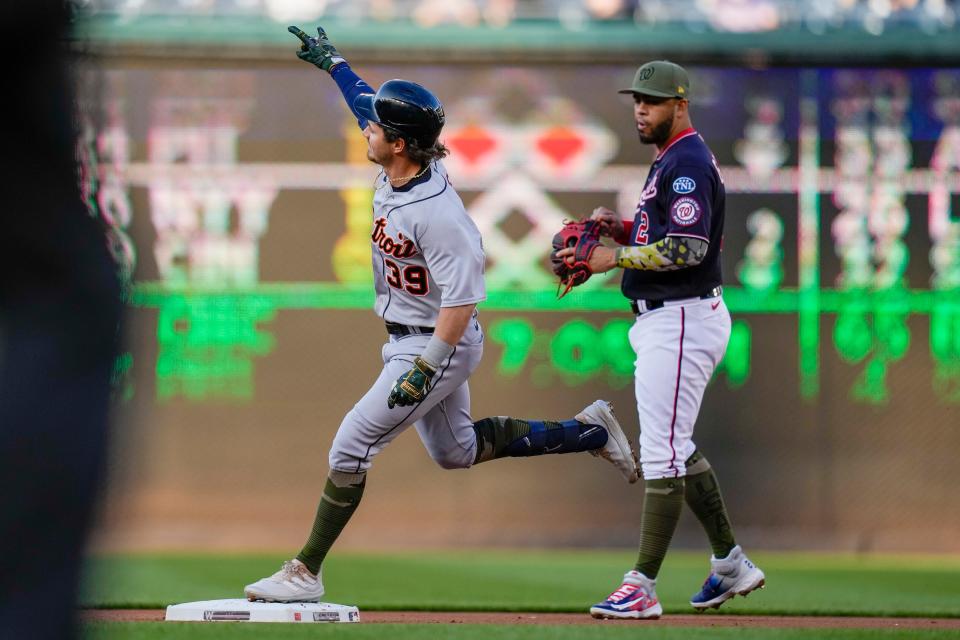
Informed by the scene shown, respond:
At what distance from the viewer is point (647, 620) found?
4.44 meters

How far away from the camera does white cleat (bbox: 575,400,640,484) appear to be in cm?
488

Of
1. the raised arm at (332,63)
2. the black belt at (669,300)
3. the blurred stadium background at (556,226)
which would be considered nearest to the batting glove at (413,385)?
the black belt at (669,300)

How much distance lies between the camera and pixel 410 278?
4.41m

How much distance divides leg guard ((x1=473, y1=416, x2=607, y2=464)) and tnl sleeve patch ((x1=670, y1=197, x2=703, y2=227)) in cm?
80

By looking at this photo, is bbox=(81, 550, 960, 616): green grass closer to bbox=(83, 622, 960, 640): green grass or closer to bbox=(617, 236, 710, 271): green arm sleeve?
bbox=(83, 622, 960, 640): green grass

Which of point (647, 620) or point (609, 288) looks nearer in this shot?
point (647, 620)

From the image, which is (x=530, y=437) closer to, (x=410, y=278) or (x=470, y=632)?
(x=410, y=278)

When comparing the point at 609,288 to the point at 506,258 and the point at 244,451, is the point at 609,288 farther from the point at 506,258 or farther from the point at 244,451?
Answer: the point at 244,451

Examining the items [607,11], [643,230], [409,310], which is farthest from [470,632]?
[607,11]

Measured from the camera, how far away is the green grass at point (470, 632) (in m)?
3.83

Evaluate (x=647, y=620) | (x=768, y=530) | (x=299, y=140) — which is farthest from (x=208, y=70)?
(x=647, y=620)

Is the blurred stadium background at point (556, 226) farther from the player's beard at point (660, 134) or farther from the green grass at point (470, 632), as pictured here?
the green grass at point (470, 632)

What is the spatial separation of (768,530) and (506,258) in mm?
2083

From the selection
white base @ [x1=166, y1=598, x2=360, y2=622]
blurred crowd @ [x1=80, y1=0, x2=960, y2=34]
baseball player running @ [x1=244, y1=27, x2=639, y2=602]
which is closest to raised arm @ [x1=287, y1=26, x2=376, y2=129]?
baseball player running @ [x1=244, y1=27, x2=639, y2=602]
